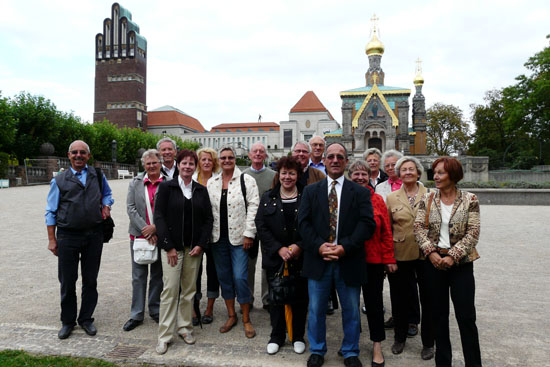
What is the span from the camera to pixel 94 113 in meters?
86.2

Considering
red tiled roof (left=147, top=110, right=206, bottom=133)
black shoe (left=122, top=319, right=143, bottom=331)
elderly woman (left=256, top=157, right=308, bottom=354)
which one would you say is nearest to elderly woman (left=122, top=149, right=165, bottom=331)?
black shoe (left=122, top=319, right=143, bottom=331)

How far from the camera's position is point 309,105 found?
92562 mm

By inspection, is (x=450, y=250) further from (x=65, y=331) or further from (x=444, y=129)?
(x=444, y=129)

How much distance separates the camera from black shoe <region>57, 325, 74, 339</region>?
14.6 ft

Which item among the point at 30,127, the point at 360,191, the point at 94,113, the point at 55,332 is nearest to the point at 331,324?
the point at 360,191

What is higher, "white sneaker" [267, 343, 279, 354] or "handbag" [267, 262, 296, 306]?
"handbag" [267, 262, 296, 306]

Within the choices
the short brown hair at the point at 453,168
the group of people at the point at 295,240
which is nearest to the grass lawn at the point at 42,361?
the group of people at the point at 295,240

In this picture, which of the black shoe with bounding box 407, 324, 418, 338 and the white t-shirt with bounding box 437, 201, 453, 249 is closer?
the white t-shirt with bounding box 437, 201, 453, 249

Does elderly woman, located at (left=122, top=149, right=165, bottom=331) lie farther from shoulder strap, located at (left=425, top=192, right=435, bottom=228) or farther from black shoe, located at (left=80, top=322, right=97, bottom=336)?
shoulder strap, located at (left=425, top=192, right=435, bottom=228)

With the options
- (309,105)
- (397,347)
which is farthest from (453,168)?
(309,105)

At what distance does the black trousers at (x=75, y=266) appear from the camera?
459 cm

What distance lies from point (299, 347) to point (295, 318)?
0.96 feet

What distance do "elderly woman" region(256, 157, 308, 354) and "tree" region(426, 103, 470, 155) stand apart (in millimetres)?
62469

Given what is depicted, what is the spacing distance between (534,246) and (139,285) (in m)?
9.38
